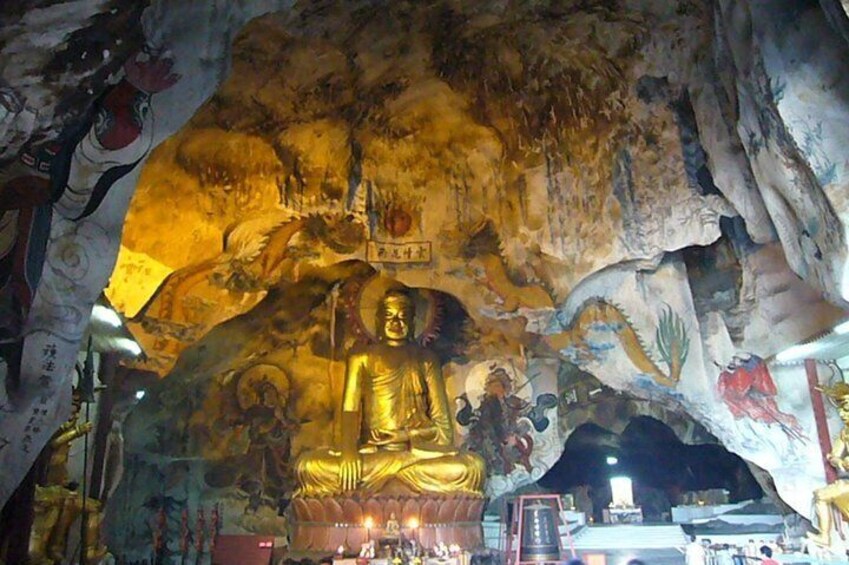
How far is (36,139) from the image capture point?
5.23 meters

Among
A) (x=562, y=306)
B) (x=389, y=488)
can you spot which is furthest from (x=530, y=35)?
(x=389, y=488)

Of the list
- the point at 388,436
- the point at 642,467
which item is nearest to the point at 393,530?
the point at 388,436

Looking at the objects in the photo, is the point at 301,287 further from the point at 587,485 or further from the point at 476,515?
the point at 587,485

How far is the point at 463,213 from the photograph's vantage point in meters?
9.84

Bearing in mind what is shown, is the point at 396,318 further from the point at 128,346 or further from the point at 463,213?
the point at 128,346

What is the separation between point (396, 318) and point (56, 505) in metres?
5.37

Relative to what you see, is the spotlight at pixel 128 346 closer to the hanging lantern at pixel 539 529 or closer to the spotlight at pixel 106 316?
the spotlight at pixel 106 316

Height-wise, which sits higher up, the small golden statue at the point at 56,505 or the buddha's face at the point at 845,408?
the buddha's face at the point at 845,408

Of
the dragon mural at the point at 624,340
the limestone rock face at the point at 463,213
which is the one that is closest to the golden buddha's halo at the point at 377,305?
the limestone rock face at the point at 463,213

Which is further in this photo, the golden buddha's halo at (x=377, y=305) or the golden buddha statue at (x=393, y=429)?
the golden buddha's halo at (x=377, y=305)

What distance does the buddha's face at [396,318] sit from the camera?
11.0 m

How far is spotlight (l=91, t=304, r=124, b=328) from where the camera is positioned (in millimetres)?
7473

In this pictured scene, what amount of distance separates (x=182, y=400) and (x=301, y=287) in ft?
7.51

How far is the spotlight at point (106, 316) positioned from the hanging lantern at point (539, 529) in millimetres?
4835
